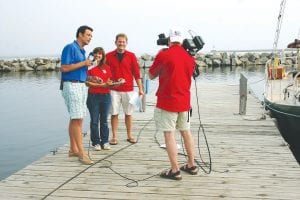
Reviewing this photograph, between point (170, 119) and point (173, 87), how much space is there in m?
0.40

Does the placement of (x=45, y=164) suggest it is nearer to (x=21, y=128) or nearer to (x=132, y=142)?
(x=132, y=142)

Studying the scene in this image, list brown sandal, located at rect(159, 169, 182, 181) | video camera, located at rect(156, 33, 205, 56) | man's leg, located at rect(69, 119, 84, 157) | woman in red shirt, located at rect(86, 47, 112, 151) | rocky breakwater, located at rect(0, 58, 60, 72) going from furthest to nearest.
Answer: rocky breakwater, located at rect(0, 58, 60, 72)
woman in red shirt, located at rect(86, 47, 112, 151)
man's leg, located at rect(69, 119, 84, 157)
brown sandal, located at rect(159, 169, 182, 181)
video camera, located at rect(156, 33, 205, 56)

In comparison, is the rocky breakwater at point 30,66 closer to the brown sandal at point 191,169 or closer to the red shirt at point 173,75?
the brown sandal at point 191,169

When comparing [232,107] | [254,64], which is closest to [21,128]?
[232,107]

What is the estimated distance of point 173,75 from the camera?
4.71m

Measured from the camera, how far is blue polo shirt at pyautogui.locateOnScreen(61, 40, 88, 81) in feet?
17.9

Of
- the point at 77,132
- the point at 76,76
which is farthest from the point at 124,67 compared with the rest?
the point at 77,132

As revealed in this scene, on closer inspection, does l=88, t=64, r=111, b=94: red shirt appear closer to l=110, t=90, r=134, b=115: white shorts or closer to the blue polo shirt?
l=110, t=90, r=134, b=115: white shorts

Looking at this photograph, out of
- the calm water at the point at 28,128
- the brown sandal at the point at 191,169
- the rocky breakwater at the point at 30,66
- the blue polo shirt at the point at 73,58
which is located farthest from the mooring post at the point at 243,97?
the rocky breakwater at the point at 30,66

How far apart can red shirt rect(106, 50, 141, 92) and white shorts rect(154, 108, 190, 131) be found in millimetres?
1945

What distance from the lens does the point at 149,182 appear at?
16.4 feet

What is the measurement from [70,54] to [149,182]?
1.99 meters

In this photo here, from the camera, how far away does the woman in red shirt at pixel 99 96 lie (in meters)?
6.38

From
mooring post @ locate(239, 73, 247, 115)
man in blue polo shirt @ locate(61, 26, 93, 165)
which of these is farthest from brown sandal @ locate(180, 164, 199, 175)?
mooring post @ locate(239, 73, 247, 115)
